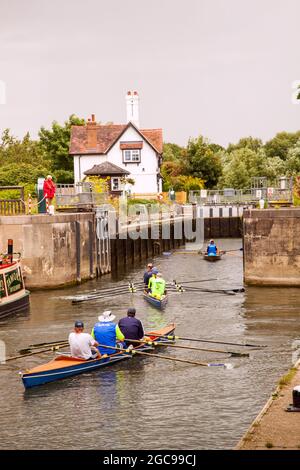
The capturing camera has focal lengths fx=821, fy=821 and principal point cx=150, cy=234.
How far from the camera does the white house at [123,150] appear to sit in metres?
99.2

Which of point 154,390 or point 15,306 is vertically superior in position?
point 15,306

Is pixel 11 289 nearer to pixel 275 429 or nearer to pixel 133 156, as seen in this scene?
pixel 275 429

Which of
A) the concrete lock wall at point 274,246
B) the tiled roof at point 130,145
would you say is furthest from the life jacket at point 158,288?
the tiled roof at point 130,145

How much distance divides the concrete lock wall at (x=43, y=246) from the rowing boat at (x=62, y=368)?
18429mm

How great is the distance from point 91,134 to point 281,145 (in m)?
61.0

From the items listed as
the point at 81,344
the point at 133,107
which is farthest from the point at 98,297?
the point at 133,107

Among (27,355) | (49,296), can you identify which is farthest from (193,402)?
(49,296)

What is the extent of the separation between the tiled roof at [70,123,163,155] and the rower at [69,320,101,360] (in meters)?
73.3

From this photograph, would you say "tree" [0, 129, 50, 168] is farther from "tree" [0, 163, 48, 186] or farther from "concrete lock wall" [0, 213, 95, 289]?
"concrete lock wall" [0, 213, 95, 289]

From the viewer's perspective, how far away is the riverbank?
53.1 ft

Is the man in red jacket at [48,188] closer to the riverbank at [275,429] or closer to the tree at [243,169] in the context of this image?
the riverbank at [275,429]

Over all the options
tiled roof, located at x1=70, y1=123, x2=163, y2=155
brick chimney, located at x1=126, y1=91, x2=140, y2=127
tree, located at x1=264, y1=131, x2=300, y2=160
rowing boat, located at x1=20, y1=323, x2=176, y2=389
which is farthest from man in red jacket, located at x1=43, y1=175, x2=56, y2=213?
tree, located at x1=264, y1=131, x2=300, y2=160

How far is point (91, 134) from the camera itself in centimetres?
9988

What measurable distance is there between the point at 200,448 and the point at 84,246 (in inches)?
1243
